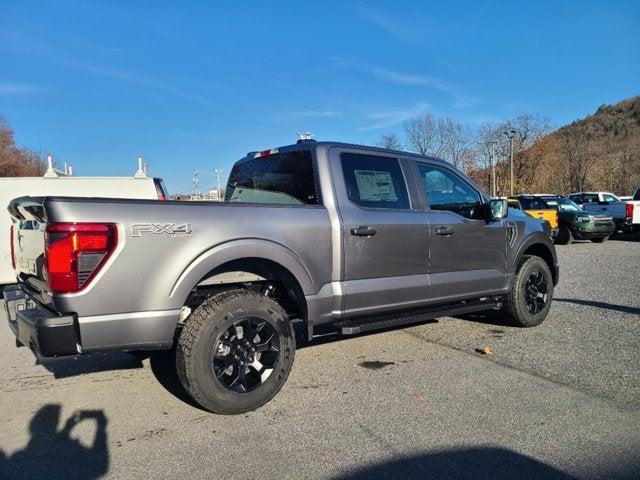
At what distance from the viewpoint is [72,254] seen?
10.1 ft

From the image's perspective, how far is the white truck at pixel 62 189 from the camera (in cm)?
857

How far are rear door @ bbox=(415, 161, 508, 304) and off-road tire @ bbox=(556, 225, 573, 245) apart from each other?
1336cm

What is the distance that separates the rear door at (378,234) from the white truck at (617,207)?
52.2 feet

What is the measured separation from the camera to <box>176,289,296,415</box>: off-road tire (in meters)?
3.46

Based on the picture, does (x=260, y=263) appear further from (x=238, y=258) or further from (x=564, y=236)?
(x=564, y=236)

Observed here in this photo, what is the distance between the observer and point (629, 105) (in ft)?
274

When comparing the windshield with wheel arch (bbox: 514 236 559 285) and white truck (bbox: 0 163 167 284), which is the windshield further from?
white truck (bbox: 0 163 167 284)

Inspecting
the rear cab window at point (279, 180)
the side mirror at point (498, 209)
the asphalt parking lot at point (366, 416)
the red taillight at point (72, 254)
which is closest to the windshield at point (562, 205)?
the asphalt parking lot at point (366, 416)

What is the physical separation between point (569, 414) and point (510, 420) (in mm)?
452

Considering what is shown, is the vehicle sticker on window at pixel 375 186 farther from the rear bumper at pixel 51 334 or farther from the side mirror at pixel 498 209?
the rear bumper at pixel 51 334

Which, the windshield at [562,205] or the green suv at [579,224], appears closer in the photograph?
the green suv at [579,224]

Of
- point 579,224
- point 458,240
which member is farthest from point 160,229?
point 579,224

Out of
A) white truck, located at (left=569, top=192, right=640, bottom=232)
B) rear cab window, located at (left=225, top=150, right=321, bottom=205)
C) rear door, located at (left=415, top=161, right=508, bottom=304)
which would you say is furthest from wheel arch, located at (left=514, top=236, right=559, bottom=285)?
white truck, located at (left=569, top=192, right=640, bottom=232)

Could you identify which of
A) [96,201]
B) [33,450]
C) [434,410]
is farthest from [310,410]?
[96,201]
